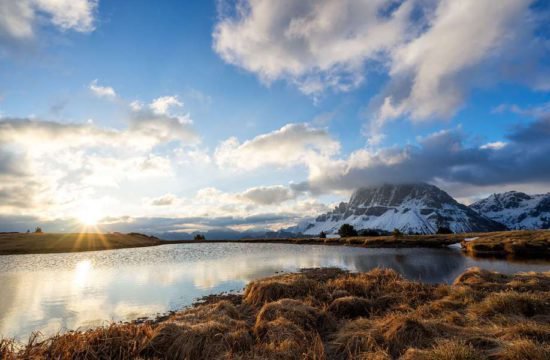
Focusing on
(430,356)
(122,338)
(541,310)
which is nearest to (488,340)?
Result: (430,356)

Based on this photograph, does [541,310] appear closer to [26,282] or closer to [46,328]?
[46,328]

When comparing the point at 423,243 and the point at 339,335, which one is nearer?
the point at 339,335

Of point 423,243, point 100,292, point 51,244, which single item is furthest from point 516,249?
point 51,244

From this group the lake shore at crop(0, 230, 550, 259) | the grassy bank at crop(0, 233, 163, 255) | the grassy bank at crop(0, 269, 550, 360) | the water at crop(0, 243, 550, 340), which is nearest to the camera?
the grassy bank at crop(0, 269, 550, 360)

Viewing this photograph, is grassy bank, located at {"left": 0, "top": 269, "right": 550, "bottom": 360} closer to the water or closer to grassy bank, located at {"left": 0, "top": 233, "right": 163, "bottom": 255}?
the water

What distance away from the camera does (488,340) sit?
34.1 ft

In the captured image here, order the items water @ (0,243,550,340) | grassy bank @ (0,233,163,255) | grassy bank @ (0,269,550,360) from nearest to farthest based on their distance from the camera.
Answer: grassy bank @ (0,269,550,360), water @ (0,243,550,340), grassy bank @ (0,233,163,255)

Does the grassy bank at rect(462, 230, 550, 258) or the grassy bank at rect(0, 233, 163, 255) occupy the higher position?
the grassy bank at rect(0, 233, 163, 255)

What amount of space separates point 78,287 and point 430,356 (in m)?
36.5

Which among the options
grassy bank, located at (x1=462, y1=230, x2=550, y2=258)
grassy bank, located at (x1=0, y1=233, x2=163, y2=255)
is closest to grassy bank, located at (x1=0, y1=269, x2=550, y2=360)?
grassy bank, located at (x1=462, y1=230, x2=550, y2=258)

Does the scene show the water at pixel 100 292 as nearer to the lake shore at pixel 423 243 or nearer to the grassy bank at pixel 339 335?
the grassy bank at pixel 339 335

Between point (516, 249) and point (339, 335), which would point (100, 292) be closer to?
point (339, 335)

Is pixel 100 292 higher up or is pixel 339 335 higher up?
pixel 339 335

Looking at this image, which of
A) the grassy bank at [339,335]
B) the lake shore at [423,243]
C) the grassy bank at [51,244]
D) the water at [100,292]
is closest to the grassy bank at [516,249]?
the lake shore at [423,243]
